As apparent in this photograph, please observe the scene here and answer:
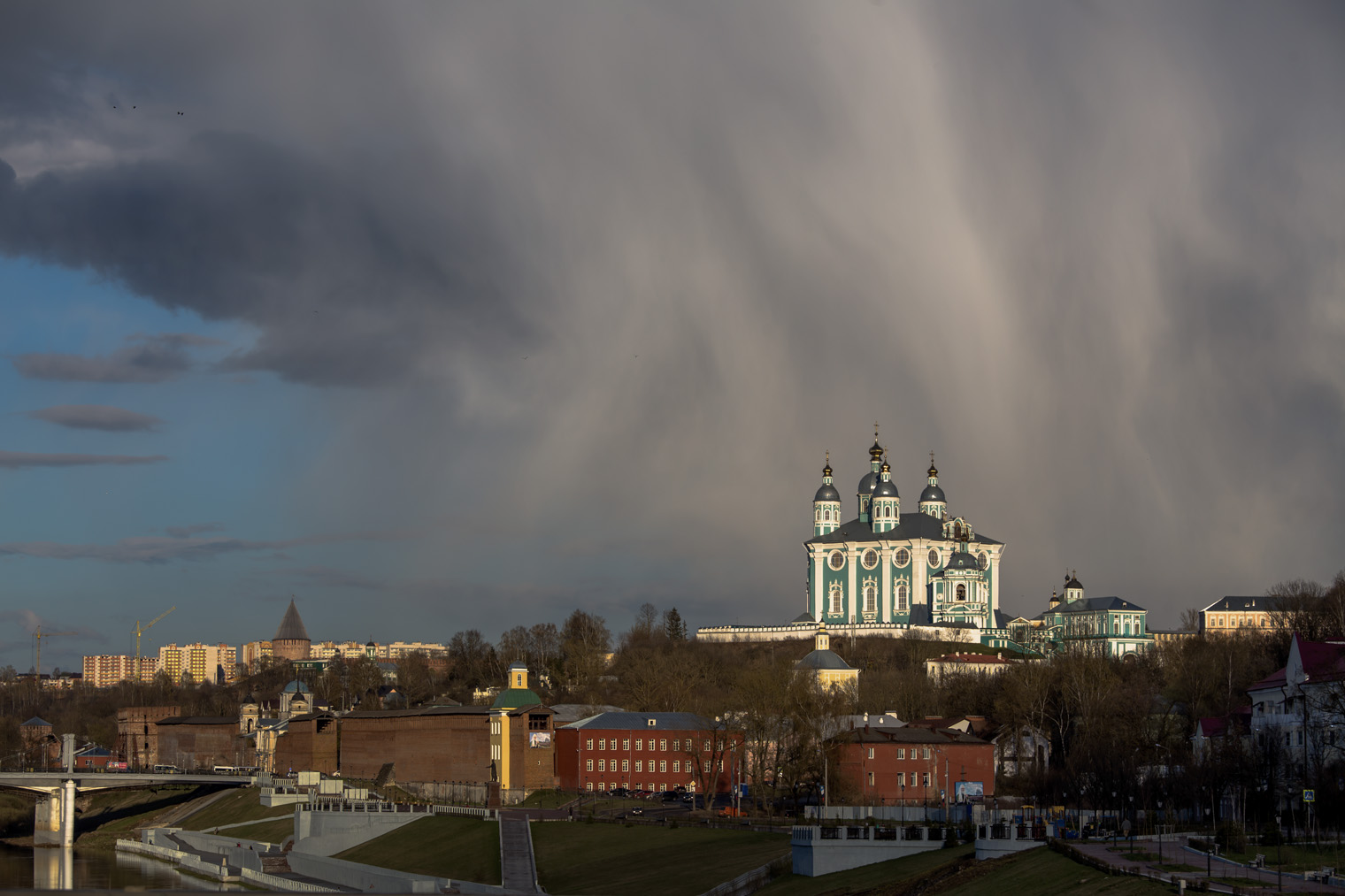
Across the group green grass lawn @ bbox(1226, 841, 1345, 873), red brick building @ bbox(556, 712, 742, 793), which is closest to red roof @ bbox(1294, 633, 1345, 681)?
green grass lawn @ bbox(1226, 841, 1345, 873)

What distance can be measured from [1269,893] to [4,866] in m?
81.0

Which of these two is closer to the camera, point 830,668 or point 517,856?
point 517,856

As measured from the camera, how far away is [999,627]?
154 m

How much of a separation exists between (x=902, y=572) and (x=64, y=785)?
79.6m

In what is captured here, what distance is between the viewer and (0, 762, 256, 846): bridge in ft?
370

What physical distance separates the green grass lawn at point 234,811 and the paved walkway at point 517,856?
26.8 m

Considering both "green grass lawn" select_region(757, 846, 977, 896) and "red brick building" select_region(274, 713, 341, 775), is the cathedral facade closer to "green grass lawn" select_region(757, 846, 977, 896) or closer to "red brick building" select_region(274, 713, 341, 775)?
"red brick building" select_region(274, 713, 341, 775)

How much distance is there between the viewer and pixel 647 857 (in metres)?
61.8

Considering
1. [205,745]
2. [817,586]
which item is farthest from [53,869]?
[817,586]

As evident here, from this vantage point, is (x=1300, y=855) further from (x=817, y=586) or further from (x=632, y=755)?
(x=817, y=586)

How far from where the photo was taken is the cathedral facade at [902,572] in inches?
6009

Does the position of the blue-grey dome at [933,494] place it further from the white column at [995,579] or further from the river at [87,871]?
the river at [87,871]

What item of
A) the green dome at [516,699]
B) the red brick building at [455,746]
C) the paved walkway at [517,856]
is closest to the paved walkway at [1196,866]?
the paved walkway at [517,856]

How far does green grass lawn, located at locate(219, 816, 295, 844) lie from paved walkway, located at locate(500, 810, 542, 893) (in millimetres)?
19028
